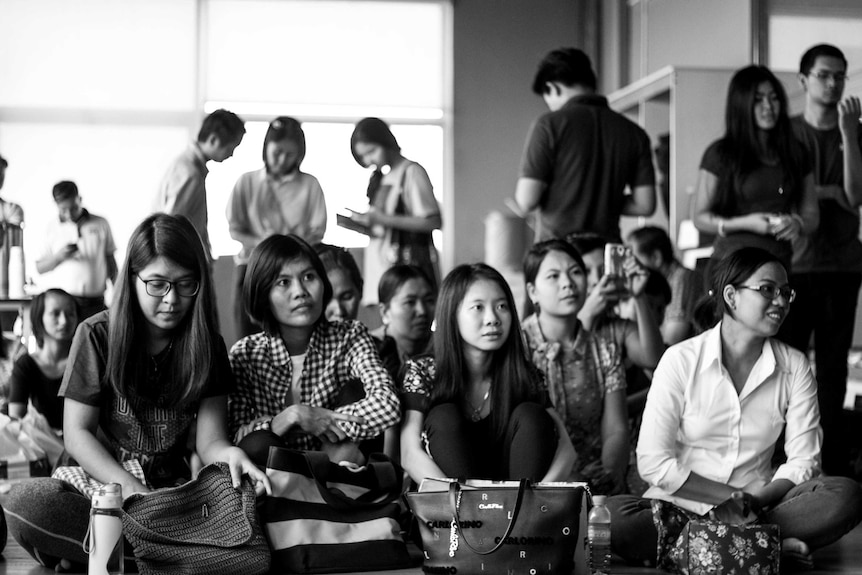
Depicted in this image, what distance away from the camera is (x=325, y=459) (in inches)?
96.6

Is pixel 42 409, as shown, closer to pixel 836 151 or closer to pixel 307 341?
pixel 307 341

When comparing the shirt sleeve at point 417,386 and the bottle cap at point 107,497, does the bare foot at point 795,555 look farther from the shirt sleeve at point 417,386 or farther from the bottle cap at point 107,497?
the bottle cap at point 107,497

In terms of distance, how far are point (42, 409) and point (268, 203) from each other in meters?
1.08

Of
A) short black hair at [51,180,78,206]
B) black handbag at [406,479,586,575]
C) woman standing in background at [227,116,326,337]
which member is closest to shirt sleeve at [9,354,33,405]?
woman standing in background at [227,116,326,337]

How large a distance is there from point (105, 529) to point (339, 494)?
564 mm

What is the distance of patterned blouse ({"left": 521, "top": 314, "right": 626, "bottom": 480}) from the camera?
9.86 ft

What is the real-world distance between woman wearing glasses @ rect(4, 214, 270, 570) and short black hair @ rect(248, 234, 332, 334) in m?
0.27

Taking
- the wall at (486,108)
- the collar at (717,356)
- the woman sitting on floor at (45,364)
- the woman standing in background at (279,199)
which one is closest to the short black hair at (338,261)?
the woman standing in background at (279,199)

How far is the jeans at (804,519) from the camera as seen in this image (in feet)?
8.00

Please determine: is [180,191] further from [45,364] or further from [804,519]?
[804,519]

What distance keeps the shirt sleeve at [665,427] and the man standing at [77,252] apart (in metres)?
2.99

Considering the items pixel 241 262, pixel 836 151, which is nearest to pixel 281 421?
pixel 241 262

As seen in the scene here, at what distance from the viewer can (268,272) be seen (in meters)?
2.79

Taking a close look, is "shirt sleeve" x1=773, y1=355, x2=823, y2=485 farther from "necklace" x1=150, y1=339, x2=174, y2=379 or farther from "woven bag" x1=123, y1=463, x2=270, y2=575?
"necklace" x1=150, y1=339, x2=174, y2=379
